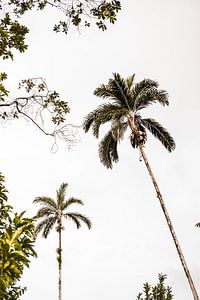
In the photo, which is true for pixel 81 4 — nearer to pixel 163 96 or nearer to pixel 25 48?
pixel 25 48

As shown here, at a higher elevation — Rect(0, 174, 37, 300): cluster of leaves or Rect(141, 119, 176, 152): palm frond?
Rect(141, 119, 176, 152): palm frond

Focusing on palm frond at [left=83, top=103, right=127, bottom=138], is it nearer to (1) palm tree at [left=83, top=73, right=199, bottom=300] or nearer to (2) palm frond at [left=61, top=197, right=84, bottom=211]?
(1) palm tree at [left=83, top=73, right=199, bottom=300]

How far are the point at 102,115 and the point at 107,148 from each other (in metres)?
2.02

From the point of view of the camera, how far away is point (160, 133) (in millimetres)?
19094

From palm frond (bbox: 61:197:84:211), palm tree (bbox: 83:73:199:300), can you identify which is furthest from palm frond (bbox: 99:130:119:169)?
palm frond (bbox: 61:197:84:211)

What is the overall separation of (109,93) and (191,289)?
36.2 feet

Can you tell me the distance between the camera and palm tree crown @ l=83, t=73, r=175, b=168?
60.8 feet

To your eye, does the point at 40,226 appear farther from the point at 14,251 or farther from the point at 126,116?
the point at 14,251

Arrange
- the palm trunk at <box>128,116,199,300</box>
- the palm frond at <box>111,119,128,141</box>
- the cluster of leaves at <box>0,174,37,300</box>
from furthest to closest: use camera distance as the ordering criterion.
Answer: the palm frond at <box>111,119,128,141</box>, the palm trunk at <box>128,116,199,300</box>, the cluster of leaves at <box>0,174,37,300</box>

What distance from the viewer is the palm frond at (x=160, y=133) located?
19047 mm

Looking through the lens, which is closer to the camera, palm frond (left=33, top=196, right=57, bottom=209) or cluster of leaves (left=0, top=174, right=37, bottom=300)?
cluster of leaves (left=0, top=174, right=37, bottom=300)

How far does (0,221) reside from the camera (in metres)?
4.16

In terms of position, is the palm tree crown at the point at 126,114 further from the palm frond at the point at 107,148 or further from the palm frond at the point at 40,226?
the palm frond at the point at 40,226

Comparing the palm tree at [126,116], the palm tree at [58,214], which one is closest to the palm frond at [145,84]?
the palm tree at [126,116]
